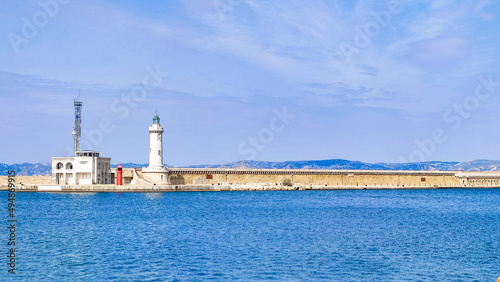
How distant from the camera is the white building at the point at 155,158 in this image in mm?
65000

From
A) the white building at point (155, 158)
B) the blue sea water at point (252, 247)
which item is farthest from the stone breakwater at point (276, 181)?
the blue sea water at point (252, 247)

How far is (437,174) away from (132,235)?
70492mm

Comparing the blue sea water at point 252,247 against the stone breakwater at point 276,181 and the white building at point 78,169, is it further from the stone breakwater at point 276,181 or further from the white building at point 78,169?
the stone breakwater at point 276,181

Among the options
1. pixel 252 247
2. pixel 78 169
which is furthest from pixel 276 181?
pixel 252 247

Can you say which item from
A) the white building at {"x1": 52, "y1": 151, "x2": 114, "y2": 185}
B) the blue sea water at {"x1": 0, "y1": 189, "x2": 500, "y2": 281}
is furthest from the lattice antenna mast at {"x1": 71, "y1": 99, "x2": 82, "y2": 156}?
the blue sea water at {"x1": 0, "y1": 189, "x2": 500, "y2": 281}

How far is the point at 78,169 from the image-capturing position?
64.8 m

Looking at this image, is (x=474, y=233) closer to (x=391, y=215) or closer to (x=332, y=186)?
(x=391, y=215)

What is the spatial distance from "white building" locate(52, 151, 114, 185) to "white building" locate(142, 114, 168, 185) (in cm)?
552

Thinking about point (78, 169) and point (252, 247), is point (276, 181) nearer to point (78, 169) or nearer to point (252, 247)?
point (78, 169)

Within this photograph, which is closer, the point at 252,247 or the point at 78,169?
the point at 252,247

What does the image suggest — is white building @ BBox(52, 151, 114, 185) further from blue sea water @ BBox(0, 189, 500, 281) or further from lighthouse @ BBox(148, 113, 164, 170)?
blue sea water @ BBox(0, 189, 500, 281)

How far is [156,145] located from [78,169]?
30.1 feet

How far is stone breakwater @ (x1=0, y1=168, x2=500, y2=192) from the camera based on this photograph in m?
65.8

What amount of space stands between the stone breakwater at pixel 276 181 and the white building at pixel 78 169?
1246 mm
